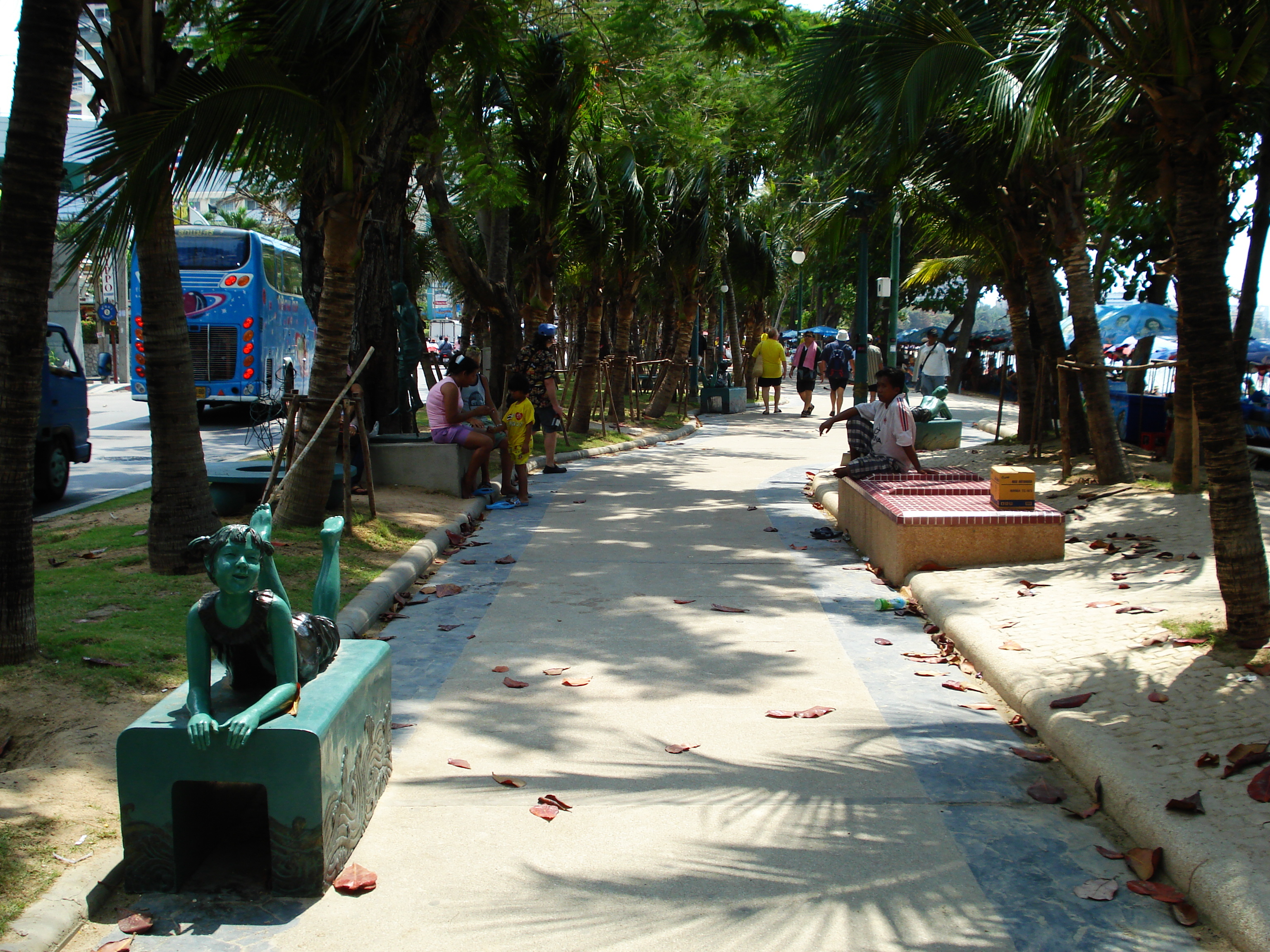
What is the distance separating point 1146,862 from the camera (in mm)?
3912

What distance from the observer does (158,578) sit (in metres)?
7.34

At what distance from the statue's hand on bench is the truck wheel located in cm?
978

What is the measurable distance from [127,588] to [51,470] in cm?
634

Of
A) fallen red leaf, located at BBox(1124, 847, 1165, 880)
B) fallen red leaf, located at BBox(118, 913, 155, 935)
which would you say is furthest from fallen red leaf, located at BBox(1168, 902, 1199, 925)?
fallen red leaf, located at BBox(118, 913, 155, 935)

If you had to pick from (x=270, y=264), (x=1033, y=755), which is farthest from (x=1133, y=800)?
(x=270, y=264)

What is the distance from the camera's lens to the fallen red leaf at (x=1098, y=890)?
374 cm

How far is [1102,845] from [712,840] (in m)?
1.47

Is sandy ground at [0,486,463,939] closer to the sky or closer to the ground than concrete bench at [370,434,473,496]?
closer to the ground

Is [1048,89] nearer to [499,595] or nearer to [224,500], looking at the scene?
[499,595]

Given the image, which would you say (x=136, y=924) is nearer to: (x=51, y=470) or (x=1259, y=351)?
(x=51, y=470)

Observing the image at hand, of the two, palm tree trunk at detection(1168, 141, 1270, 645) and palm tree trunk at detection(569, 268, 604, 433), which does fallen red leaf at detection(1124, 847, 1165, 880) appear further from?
palm tree trunk at detection(569, 268, 604, 433)

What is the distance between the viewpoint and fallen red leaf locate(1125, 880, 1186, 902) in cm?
372

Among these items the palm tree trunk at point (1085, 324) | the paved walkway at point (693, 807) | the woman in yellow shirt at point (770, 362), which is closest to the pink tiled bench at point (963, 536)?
the paved walkway at point (693, 807)

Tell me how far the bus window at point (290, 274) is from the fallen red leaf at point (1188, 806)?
81.1 feet
